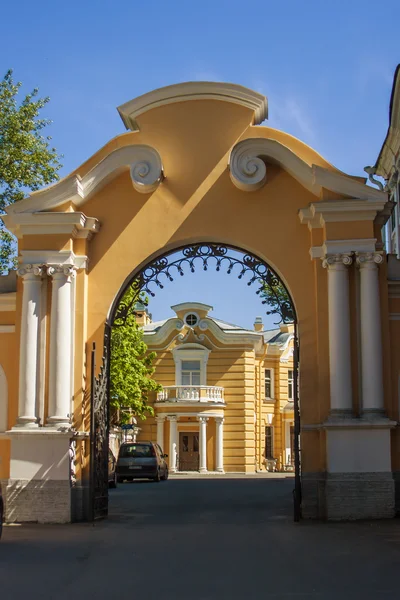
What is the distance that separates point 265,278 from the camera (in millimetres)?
16547

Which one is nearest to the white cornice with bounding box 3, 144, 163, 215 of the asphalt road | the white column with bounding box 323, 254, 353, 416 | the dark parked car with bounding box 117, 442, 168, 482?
the white column with bounding box 323, 254, 353, 416

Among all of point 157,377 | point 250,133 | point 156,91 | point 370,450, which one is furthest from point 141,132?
point 157,377

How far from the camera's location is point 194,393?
144 ft

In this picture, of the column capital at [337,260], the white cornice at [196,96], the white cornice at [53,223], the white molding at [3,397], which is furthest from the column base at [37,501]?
the white cornice at [196,96]

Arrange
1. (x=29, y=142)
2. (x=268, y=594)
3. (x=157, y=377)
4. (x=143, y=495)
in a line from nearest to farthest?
(x=268, y=594)
(x=143, y=495)
(x=29, y=142)
(x=157, y=377)

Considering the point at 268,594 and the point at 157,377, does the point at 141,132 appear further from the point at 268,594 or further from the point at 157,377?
the point at 157,377

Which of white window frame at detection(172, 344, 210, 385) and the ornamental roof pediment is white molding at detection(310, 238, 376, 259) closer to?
the ornamental roof pediment

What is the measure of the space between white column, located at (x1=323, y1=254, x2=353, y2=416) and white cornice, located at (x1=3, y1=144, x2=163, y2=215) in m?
3.50

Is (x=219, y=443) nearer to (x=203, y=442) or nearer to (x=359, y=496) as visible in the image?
(x=203, y=442)

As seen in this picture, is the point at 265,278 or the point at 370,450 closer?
the point at 370,450

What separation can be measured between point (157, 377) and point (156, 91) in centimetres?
3036

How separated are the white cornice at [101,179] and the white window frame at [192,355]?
95.8ft

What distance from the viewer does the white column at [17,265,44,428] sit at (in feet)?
Answer: 51.2

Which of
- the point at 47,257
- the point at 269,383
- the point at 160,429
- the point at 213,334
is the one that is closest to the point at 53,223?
the point at 47,257
